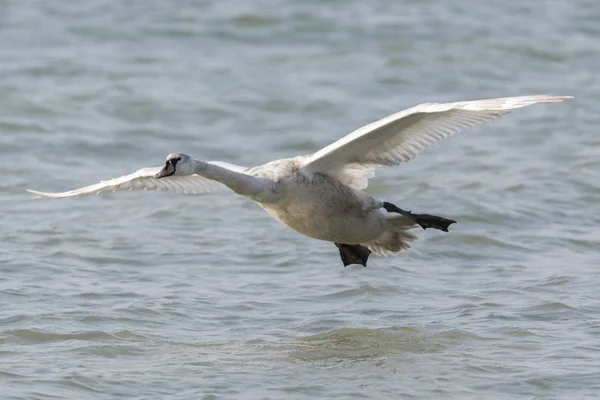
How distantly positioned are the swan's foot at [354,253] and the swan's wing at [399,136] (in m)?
0.83

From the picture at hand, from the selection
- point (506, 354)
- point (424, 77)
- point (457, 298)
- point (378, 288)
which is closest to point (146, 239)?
point (378, 288)

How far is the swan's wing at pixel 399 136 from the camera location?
812 centimetres

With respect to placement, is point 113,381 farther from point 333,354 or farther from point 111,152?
point 111,152

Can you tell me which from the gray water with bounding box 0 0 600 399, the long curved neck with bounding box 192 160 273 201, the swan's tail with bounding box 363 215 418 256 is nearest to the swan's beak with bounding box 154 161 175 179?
the long curved neck with bounding box 192 160 273 201

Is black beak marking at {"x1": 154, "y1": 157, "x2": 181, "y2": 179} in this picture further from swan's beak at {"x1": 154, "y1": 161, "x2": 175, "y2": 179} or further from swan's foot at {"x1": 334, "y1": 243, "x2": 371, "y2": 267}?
swan's foot at {"x1": 334, "y1": 243, "x2": 371, "y2": 267}

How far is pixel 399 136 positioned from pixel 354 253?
61.3 inches

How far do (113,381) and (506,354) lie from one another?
279 cm

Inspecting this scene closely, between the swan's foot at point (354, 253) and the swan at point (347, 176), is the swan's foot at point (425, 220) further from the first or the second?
the swan's foot at point (354, 253)

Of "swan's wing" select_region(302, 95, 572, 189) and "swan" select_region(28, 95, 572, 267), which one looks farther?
"swan" select_region(28, 95, 572, 267)

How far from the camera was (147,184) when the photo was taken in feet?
32.3

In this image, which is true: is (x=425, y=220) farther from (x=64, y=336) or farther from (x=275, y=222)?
(x=275, y=222)

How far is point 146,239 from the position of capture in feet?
39.5

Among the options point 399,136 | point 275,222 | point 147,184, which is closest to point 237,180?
point 399,136

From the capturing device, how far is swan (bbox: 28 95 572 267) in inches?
328
